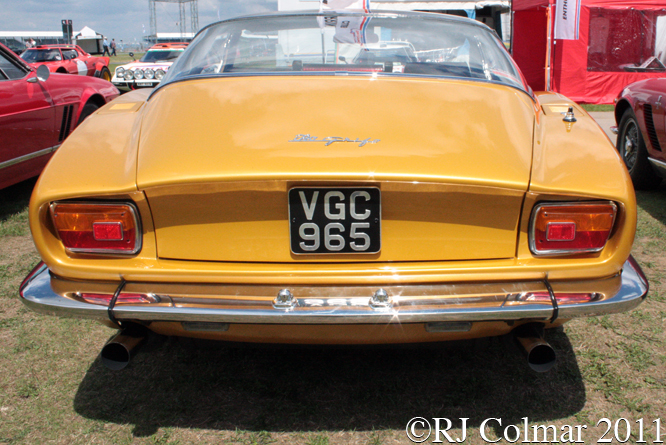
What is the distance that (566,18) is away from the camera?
878 centimetres

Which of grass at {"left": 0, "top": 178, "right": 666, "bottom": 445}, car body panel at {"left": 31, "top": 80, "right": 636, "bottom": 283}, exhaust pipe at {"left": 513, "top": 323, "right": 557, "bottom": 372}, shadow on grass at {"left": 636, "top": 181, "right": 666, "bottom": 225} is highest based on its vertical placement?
car body panel at {"left": 31, "top": 80, "right": 636, "bottom": 283}

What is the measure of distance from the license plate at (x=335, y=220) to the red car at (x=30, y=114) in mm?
3383

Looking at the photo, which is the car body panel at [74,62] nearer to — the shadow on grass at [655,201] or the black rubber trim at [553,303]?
the shadow on grass at [655,201]

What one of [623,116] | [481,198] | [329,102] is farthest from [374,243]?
[623,116]

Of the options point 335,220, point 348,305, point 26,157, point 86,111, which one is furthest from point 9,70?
point 348,305

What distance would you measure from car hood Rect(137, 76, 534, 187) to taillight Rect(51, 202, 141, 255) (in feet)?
0.47

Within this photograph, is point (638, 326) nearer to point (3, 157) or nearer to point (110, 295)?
point (110, 295)

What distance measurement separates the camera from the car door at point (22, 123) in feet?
13.5

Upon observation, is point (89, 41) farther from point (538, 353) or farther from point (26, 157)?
point (538, 353)

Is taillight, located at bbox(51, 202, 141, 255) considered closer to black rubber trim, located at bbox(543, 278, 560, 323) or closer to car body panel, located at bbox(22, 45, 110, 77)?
black rubber trim, located at bbox(543, 278, 560, 323)

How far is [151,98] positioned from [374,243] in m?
1.19

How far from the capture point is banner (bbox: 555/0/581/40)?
28.6ft

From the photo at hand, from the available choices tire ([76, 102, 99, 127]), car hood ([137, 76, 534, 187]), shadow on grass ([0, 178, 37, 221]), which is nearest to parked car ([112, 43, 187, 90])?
tire ([76, 102, 99, 127])

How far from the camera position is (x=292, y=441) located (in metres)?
1.86
